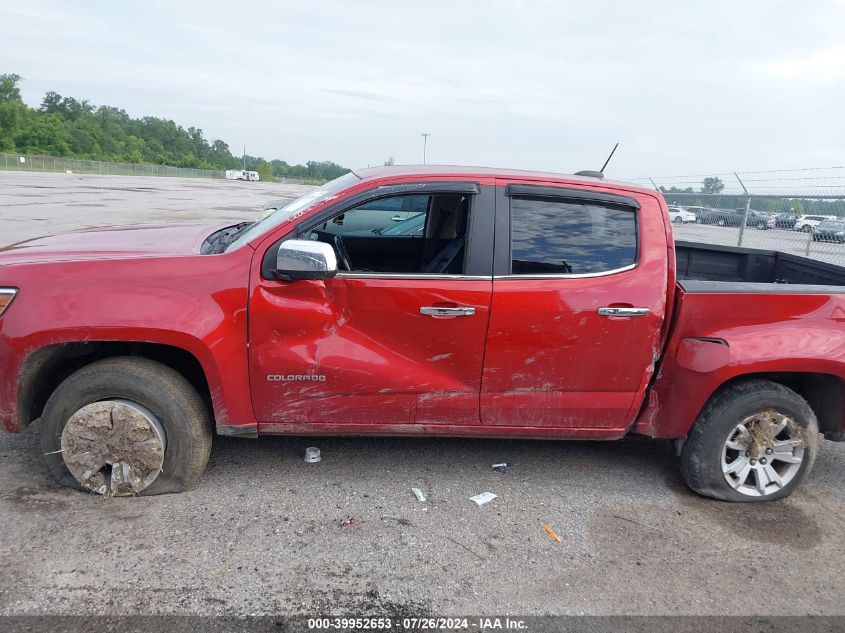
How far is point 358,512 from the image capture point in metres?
3.39

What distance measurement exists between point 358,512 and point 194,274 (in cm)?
153

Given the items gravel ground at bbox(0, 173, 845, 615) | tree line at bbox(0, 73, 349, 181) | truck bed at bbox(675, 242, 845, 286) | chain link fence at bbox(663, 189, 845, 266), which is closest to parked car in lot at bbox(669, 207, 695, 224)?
chain link fence at bbox(663, 189, 845, 266)

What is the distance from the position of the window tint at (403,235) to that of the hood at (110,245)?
2.65 feet

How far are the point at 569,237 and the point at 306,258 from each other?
1463 millimetres

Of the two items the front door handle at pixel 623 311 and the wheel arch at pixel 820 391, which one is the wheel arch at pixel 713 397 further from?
the front door handle at pixel 623 311

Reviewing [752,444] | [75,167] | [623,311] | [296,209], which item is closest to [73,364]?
[296,209]

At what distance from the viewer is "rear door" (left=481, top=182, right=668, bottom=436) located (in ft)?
11.2

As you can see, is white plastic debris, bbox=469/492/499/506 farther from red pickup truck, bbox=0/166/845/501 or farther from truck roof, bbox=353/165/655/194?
truck roof, bbox=353/165/655/194

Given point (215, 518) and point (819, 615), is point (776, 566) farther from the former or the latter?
point (215, 518)

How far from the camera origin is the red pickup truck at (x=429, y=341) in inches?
128

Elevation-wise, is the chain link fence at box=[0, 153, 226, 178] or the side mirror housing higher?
the chain link fence at box=[0, 153, 226, 178]

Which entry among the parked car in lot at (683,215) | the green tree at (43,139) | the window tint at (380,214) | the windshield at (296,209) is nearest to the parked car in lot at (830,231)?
the parked car in lot at (683,215)

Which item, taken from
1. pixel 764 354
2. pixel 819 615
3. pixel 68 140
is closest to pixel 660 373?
pixel 764 354

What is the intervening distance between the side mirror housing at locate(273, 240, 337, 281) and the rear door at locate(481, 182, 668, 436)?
35.4 inches
